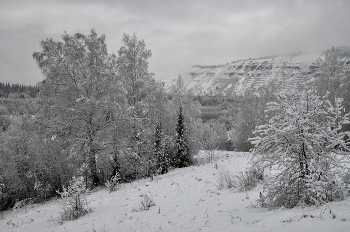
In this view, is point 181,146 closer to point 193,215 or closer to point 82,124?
point 82,124

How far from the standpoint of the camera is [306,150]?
16.2 ft

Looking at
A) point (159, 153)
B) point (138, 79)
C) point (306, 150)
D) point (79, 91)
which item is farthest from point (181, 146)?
point (306, 150)

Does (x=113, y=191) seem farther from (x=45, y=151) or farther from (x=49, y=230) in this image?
(x=45, y=151)

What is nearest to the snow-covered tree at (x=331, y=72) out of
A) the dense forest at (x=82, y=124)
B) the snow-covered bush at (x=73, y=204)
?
the dense forest at (x=82, y=124)

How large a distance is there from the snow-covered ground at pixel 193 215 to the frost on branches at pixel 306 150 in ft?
1.19

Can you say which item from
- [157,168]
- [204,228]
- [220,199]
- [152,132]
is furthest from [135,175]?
[204,228]

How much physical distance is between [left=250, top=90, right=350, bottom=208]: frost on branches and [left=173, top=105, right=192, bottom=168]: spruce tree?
1576 cm

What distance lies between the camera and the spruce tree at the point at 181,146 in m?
20.9

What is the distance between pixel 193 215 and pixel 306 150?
338 cm

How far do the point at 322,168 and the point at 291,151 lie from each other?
688 mm

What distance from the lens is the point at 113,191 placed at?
458 inches

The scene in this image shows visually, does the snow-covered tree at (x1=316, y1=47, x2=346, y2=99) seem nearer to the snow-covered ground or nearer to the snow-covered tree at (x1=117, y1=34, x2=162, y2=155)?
the snow-covered tree at (x1=117, y1=34, x2=162, y2=155)

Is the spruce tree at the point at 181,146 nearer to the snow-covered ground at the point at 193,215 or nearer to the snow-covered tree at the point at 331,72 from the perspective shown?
the snow-covered ground at the point at 193,215

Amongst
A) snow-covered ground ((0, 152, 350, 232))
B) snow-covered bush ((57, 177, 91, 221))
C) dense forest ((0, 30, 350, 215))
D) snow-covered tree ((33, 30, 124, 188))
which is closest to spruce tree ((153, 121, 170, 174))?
dense forest ((0, 30, 350, 215))
